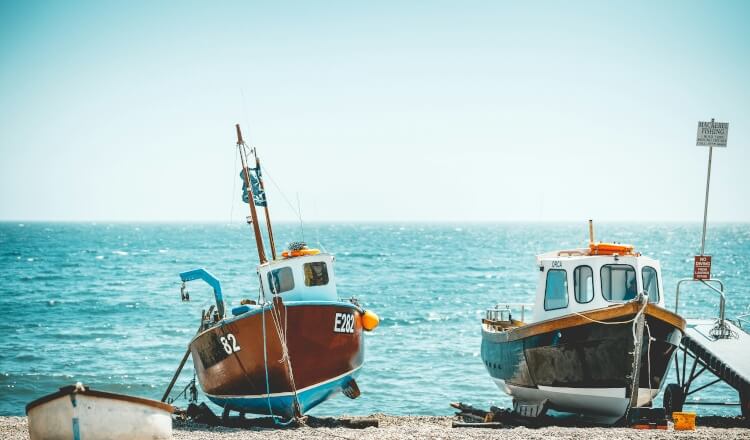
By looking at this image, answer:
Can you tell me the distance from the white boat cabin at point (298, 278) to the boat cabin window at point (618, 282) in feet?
19.3

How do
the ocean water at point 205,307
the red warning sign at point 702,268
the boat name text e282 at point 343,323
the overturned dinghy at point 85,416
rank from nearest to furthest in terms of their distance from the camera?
the overturned dinghy at point 85,416 < the boat name text e282 at point 343,323 < the red warning sign at point 702,268 < the ocean water at point 205,307

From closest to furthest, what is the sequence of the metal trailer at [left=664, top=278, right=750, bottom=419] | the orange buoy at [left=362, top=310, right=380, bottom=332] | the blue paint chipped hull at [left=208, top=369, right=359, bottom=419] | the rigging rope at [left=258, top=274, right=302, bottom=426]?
1. the rigging rope at [left=258, top=274, right=302, bottom=426]
2. the metal trailer at [left=664, top=278, right=750, bottom=419]
3. the blue paint chipped hull at [left=208, top=369, right=359, bottom=419]
4. the orange buoy at [left=362, top=310, right=380, bottom=332]

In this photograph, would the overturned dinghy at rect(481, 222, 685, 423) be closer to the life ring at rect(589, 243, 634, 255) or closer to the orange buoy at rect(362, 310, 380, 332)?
the life ring at rect(589, 243, 634, 255)

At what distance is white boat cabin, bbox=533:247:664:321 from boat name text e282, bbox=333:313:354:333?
410 cm

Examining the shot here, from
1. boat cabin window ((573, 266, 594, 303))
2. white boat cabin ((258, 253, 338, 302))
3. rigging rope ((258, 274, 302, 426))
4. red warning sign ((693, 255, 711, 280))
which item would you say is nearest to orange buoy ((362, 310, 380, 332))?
white boat cabin ((258, 253, 338, 302))

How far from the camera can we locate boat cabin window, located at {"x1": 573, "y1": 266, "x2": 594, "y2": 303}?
1538 centimetres

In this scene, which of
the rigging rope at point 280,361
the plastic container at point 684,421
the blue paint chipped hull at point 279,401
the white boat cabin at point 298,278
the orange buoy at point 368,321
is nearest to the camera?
the plastic container at point 684,421

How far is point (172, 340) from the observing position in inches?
1208

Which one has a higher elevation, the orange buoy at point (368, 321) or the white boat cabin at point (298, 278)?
the white boat cabin at point (298, 278)

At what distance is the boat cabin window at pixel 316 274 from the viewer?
1723 cm

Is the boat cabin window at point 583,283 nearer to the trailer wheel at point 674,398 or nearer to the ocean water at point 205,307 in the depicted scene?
the trailer wheel at point 674,398

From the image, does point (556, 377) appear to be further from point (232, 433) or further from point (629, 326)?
point (232, 433)

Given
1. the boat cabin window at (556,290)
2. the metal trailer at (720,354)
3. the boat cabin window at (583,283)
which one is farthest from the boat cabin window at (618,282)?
the metal trailer at (720,354)

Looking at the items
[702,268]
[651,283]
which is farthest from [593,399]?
[702,268]
